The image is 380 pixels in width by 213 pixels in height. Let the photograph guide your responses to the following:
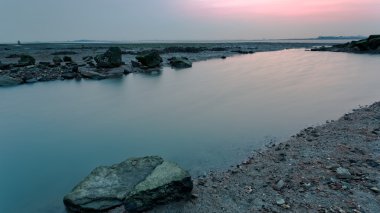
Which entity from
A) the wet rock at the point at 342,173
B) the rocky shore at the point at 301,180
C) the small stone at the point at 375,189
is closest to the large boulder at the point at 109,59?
the rocky shore at the point at 301,180

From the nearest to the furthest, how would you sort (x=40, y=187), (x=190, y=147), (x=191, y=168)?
(x=40, y=187) < (x=191, y=168) < (x=190, y=147)

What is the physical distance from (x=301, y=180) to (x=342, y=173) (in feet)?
2.64

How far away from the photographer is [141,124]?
1097 centimetres

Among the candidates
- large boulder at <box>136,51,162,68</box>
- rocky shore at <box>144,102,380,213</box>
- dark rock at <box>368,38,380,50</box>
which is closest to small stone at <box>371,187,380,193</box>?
rocky shore at <box>144,102,380,213</box>

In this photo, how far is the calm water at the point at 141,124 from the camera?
713 centimetres

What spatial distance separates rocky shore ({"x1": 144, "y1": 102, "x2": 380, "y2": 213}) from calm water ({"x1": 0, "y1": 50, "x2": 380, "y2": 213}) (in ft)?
2.95

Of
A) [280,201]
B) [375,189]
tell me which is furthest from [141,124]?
[375,189]

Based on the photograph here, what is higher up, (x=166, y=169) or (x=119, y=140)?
(x=166, y=169)

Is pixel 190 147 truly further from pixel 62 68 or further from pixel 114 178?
pixel 62 68

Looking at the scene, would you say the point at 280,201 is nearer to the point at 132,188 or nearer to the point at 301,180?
the point at 301,180

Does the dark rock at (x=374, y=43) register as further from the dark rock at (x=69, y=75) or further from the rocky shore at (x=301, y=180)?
the rocky shore at (x=301, y=180)

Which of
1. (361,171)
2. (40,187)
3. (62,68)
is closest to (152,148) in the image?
(40,187)

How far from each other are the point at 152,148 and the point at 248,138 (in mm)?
2809

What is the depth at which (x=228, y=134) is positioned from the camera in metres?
9.24
